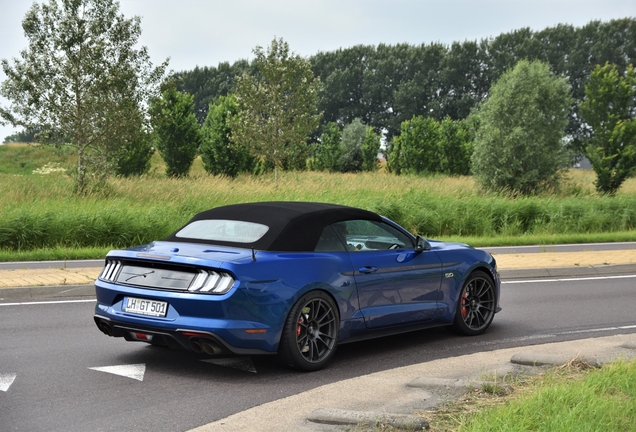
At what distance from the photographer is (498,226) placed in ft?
78.6

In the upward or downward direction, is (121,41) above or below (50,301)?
above

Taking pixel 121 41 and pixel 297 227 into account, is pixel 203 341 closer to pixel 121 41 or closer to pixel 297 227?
pixel 297 227

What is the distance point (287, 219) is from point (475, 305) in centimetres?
255

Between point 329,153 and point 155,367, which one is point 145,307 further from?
point 329,153

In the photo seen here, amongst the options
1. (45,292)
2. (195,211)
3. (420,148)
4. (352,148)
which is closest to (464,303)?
(45,292)

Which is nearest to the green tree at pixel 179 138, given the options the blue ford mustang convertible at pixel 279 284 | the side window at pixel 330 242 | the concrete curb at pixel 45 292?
the concrete curb at pixel 45 292

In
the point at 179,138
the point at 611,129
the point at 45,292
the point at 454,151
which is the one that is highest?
the point at 611,129

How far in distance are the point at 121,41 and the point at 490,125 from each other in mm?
18442

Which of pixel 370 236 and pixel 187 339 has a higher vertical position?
pixel 370 236

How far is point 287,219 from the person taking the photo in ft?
23.4

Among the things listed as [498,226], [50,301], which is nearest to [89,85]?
[498,226]

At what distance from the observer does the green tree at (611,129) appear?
1458 inches

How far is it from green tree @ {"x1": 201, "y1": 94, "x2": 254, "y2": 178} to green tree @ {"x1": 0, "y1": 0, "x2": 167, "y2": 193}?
54.6ft

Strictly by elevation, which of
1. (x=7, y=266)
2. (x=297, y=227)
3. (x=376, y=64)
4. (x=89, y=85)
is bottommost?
(x=7, y=266)
